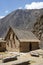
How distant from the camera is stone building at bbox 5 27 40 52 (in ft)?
127

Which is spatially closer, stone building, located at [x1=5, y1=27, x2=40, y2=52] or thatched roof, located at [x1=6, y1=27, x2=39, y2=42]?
stone building, located at [x1=5, y1=27, x2=40, y2=52]

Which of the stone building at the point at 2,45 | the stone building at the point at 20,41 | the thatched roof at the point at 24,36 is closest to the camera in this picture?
the stone building at the point at 20,41

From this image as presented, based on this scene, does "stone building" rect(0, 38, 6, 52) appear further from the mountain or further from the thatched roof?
the mountain

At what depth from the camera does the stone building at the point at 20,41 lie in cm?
3875

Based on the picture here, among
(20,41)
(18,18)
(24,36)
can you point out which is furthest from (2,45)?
(18,18)

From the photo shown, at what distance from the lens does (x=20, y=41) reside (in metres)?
38.0

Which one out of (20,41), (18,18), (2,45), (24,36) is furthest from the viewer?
(18,18)

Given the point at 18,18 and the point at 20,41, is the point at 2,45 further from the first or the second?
the point at 18,18

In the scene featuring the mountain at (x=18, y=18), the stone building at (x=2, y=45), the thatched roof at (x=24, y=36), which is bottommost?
the stone building at (x=2, y=45)

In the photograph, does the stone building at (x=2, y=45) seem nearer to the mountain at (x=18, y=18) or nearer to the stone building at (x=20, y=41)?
the stone building at (x=20, y=41)

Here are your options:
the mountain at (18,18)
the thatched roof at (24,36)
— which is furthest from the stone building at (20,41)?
the mountain at (18,18)

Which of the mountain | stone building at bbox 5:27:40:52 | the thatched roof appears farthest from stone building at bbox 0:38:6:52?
the mountain

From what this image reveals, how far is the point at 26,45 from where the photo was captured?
39219 mm

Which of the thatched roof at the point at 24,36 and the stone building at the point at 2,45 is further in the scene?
the stone building at the point at 2,45
